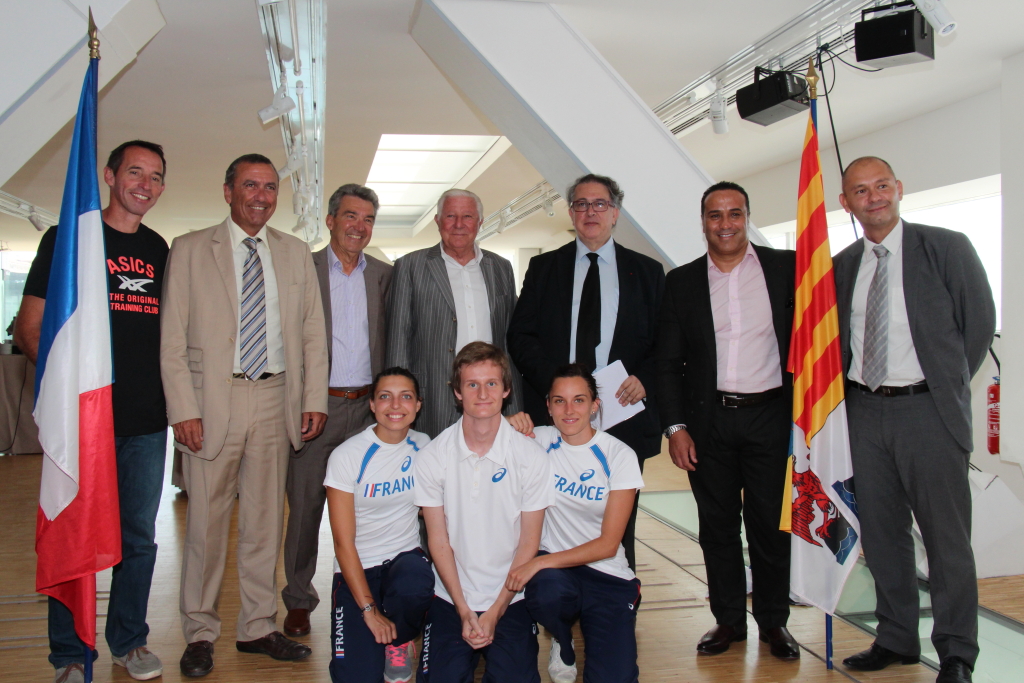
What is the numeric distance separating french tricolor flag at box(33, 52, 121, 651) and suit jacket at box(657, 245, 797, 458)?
197cm

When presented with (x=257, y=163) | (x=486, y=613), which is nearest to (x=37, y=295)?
(x=257, y=163)

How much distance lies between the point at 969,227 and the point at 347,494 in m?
6.44

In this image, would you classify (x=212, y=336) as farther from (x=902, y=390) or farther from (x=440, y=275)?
(x=902, y=390)

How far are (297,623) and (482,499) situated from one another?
3.82 feet

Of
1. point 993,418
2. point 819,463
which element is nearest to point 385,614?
point 819,463

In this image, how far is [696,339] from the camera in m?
2.89

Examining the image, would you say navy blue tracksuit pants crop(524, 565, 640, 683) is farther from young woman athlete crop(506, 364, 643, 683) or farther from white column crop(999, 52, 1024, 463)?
white column crop(999, 52, 1024, 463)

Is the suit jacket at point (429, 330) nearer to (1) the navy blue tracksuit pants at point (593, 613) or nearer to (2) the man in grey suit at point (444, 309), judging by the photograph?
(2) the man in grey suit at point (444, 309)

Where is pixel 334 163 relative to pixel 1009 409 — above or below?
above

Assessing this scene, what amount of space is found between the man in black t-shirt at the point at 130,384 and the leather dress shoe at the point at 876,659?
251 centimetres

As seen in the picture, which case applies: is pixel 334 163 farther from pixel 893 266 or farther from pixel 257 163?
pixel 893 266

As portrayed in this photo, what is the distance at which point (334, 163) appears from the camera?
26.0 feet

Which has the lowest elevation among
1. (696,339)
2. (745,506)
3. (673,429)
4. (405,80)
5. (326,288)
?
(745,506)

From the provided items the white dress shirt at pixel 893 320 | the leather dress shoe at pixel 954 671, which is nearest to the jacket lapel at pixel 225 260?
the white dress shirt at pixel 893 320
